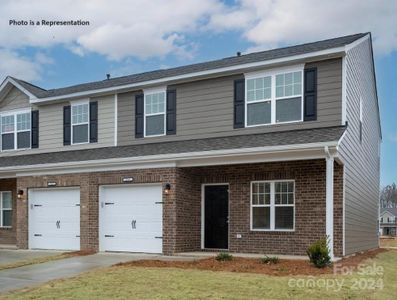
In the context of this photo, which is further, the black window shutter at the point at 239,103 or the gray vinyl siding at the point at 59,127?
the gray vinyl siding at the point at 59,127

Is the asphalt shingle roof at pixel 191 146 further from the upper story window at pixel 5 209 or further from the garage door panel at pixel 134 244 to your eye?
the garage door panel at pixel 134 244

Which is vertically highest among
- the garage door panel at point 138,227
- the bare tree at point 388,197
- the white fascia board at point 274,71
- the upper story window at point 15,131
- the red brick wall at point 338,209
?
the white fascia board at point 274,71

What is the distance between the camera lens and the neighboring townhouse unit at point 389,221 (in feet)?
250

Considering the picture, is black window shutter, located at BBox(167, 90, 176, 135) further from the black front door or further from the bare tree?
the bare tree

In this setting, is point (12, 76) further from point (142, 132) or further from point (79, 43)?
point (142, 132)

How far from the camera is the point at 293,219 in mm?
14641

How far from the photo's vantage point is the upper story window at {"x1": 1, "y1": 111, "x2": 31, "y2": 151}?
68.4 feet

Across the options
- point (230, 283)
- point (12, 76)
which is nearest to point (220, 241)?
point (230, 283)

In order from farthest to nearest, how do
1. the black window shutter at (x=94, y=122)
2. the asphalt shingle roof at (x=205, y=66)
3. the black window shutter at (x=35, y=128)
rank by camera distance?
the black window shutter at (x=35, y=128) < the black window shutter at (x=94, y=122) < the asphalt shingle roof at (x=205, y=66)

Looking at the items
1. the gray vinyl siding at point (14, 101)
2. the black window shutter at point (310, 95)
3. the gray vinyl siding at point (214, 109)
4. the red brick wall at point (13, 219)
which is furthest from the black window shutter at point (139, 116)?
the red brick wall at point (13, 219)

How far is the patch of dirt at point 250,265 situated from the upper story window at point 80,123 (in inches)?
288

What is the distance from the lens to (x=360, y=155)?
17.5m

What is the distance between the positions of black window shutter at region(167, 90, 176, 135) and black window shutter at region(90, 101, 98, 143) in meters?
3.22

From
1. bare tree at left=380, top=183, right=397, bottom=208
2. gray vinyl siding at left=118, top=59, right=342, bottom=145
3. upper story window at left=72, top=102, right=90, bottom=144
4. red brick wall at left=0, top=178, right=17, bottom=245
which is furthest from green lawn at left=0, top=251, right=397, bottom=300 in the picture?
bare tree at left=380, top=183, right=397, bottom=208
